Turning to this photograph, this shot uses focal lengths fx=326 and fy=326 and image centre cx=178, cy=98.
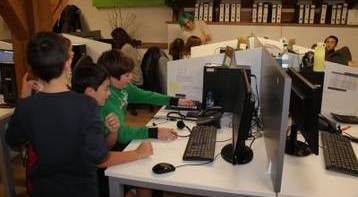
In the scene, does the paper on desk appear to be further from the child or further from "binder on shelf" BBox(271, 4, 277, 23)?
"binder on shelf" BBox(271, 4, 277, 23)

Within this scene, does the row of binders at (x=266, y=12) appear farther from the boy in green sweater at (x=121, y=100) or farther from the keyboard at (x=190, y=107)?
the boy in green sweater at (x=121, y=100)

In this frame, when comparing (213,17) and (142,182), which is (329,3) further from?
(142,182)

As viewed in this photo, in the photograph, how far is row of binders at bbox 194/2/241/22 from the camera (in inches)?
196

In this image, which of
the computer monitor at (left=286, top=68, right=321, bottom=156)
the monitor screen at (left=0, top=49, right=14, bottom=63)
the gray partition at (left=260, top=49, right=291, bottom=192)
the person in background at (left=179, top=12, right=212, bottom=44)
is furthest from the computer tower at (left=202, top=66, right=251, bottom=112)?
the person in background at (left=179, top=12, right=212, bottom=44)

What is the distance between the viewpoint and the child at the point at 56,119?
1.19m

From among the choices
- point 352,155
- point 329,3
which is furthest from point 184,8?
point 352,155

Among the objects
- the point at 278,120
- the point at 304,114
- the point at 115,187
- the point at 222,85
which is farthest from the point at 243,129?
the point at 222,85

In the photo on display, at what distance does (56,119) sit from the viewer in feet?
3.92

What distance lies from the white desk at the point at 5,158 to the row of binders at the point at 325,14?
4.12 metres

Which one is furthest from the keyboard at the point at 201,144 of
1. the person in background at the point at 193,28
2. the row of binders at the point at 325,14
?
the row of binders at the point at 325,14

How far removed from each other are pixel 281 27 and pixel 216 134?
3511mm

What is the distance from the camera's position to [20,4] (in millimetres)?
2527

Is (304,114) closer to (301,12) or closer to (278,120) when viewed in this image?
(278,120)

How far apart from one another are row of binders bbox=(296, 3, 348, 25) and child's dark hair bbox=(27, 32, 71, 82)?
14.3ft
